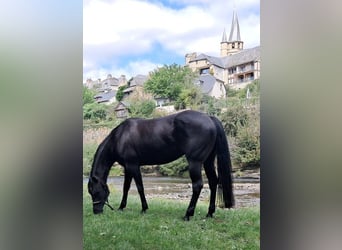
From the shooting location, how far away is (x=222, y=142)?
105 inches

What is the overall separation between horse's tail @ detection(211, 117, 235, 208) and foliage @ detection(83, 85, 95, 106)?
33.6 inches

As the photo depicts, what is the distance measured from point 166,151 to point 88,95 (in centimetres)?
67

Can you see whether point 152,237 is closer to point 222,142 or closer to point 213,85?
point 222,142

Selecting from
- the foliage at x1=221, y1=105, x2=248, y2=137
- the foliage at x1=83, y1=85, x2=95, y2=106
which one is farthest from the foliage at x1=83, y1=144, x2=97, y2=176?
the foliage at x1=221, y1=105, x2=248, y2=137

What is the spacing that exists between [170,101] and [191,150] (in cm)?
37

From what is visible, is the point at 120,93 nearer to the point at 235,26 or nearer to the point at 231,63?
the point at 231,63

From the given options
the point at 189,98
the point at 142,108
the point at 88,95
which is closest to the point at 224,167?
the point at 189,98

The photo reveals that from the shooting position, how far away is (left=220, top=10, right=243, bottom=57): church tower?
2.60 meters

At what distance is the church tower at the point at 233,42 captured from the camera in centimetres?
260

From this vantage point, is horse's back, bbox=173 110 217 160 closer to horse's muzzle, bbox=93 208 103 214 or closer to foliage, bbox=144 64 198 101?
foliage, bbox=144 64 198 101

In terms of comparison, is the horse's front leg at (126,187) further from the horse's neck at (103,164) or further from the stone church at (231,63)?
the stone church at (231,63)

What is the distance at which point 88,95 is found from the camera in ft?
9.04
